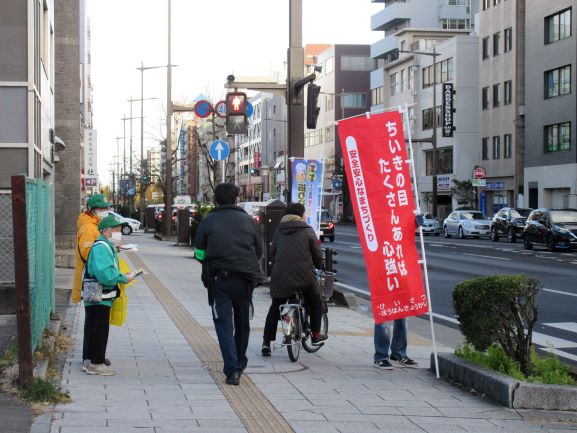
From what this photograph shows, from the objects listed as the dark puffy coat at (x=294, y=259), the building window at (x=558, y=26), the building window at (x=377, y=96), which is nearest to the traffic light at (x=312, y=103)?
the dark puffy coat at (x=294, y=259)

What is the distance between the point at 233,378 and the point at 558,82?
165 feet

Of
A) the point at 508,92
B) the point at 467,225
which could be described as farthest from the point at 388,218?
the point at 508,92

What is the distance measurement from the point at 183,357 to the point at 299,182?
7.62 metres

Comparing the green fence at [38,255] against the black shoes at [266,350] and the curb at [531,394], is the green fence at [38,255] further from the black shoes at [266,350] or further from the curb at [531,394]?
the curb at [531,394]

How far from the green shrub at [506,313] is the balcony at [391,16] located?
7957cm

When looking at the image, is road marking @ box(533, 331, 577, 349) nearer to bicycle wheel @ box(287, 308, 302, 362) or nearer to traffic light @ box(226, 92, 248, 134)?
bicycle wheel @ box(287, 308, 302, 362)

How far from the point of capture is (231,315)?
28.2 feet

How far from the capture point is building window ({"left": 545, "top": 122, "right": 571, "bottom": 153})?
177 feet

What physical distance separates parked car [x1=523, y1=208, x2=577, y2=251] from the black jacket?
1116 inches

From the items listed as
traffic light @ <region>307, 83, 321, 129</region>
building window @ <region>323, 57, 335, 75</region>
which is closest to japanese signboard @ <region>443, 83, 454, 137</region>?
building window @ <region>323, 57, 335, 75</region>

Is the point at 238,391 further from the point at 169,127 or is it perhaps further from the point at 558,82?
the point at 558,82

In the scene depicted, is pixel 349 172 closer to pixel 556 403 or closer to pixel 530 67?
pixel 556 403

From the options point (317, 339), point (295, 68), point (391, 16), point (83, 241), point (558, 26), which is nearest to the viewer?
point (83, 241)

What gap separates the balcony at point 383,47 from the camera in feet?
277
